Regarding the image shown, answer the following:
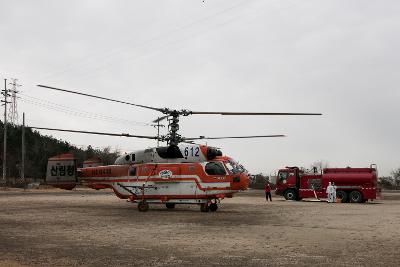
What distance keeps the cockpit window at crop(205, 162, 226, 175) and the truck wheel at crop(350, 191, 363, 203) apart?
1648 cm

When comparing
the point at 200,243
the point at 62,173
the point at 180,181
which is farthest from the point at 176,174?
the point at 200,243

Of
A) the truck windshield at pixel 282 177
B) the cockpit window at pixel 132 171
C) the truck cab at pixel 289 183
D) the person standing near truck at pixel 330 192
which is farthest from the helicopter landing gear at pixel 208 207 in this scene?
the truck windshield at pixel 282 177

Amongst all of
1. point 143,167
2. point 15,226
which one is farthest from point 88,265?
point 143,167

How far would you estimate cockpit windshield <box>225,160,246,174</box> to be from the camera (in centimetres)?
2345

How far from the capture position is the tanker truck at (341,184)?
35.3m

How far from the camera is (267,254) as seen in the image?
10.4 m

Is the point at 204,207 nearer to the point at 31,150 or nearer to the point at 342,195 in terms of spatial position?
the point at 342,195

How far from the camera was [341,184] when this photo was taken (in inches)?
1415

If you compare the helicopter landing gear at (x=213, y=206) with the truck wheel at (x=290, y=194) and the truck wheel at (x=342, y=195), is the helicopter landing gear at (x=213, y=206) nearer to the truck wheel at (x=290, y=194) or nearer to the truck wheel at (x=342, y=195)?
the truck wheel at (x=342, y=195)

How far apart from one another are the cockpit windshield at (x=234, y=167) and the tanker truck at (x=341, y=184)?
575 inches

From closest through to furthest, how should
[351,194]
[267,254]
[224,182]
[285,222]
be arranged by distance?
[267,254] → [285,222] → [224,182] → [351,194]

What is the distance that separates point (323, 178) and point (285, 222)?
19.7 meters

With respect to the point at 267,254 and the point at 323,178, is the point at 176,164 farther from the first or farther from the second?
the point at 323,178

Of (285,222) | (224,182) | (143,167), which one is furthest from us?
(143,167)
